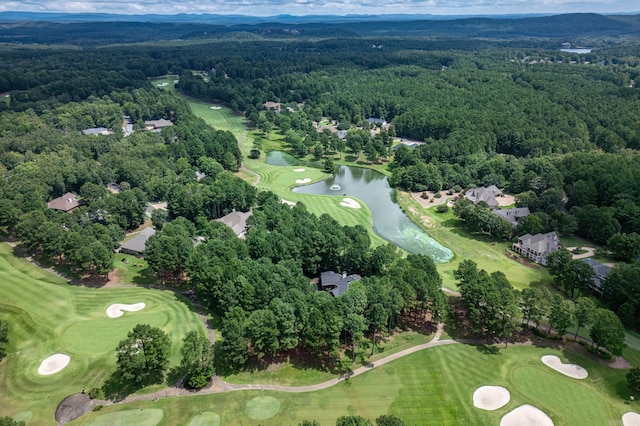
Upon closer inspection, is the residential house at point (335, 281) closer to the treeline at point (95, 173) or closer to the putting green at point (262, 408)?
the putting green at point (262, 408)

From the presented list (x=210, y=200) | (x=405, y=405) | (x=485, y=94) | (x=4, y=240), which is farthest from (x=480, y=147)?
(x=4, y=240)

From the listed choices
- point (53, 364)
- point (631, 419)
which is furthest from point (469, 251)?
point (53, 364)

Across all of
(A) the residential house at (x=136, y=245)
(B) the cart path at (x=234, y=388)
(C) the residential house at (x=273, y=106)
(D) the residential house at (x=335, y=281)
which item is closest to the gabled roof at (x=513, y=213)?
(D) the residential house at (x=335, y=281)

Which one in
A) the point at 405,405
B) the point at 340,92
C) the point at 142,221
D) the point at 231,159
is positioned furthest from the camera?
the point at 340,92

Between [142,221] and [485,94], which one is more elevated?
[485,94]

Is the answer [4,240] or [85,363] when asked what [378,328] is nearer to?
[85,363]

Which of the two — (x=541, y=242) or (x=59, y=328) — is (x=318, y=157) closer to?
(x=541, y=242)

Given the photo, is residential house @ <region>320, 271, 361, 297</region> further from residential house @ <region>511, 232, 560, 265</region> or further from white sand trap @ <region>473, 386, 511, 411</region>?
residential house @ <region>511, 232, 560, 265</region>

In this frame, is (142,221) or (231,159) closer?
(142,221)
